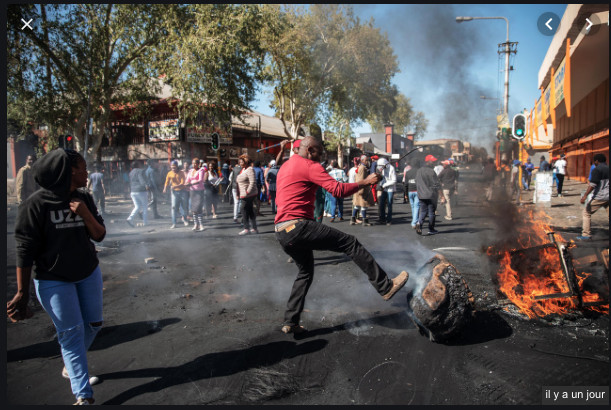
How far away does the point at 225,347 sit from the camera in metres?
3.24

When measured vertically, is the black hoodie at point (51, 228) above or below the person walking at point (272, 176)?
below

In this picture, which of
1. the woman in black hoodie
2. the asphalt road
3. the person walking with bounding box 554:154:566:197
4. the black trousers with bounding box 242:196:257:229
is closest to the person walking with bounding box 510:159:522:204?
the person walking with bounding box 554:154:566:197

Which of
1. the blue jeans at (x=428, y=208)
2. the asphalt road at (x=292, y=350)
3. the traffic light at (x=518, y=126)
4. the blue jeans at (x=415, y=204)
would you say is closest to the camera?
the asphalt road at (x=292, y=350)

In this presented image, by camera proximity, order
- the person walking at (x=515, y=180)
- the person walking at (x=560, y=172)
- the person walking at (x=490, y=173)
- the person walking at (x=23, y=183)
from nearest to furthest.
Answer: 1. the person walking at (x=23, y=183)
2. the person walking at (x=515, y=180)
3. the person walking at (x=490, y=173)
4. the person walking at (x=560, y=172)

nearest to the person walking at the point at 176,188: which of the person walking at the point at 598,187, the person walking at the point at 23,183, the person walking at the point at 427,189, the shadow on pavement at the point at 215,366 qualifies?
the person walking at the point at 23,183

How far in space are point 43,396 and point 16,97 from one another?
17.0 meters

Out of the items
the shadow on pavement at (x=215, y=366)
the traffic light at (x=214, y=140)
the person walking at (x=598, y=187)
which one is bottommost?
the shadow on pavement at (x=215, y=366)

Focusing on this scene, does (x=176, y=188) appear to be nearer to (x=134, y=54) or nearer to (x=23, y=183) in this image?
(x=23, y=183)

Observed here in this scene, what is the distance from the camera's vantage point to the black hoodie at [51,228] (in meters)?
2.31

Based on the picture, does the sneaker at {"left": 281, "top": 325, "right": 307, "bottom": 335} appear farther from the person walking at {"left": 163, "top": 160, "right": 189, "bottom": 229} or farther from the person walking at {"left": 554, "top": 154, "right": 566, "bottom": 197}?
the person walking at {"left": 554, "top": 154, "right": 566, "bottom": 197}

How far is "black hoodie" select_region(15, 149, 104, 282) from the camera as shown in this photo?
7.57 feet

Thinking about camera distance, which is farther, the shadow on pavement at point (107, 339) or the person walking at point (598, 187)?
the person walking at point (598, 187)

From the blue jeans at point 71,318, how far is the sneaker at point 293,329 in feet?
5.21

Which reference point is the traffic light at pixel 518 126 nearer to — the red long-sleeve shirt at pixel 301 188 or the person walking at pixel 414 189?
the person walking at pixel 414 189
